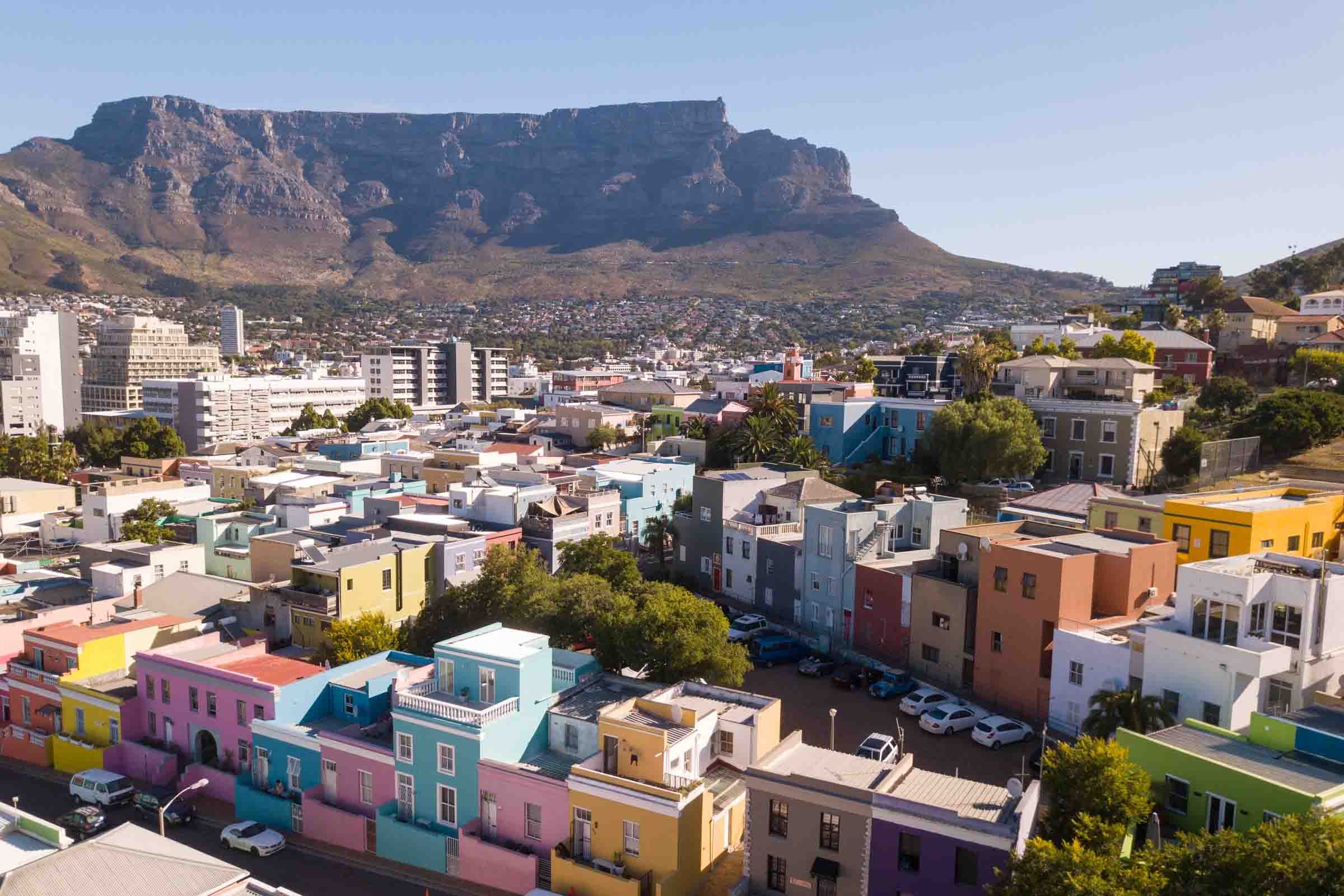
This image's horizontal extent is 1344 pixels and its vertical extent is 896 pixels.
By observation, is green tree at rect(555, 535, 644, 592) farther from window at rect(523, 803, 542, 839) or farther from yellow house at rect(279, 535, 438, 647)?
window at rect(523, 803, 542, 839)

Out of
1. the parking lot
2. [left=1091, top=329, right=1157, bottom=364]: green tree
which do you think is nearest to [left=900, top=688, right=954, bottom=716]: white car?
the parking lot

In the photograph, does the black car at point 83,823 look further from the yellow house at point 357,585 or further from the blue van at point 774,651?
the blue van at point 774,651

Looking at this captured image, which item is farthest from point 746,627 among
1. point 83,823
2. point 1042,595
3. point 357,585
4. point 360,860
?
point 83,823

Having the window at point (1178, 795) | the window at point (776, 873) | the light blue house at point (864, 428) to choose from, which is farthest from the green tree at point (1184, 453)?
the window at point (776, 873)

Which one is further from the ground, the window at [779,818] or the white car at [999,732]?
the window at [779,818]

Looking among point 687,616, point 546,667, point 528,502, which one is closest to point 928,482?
point 528,502

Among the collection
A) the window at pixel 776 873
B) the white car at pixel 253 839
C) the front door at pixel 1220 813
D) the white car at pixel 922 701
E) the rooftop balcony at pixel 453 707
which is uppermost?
the front door at pixel 1220 813
